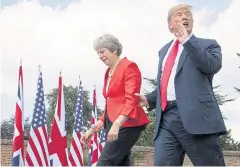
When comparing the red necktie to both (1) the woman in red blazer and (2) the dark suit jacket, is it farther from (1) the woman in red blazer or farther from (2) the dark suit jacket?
(1) the woman in red blazer

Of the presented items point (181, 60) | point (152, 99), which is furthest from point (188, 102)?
point (152, 99)

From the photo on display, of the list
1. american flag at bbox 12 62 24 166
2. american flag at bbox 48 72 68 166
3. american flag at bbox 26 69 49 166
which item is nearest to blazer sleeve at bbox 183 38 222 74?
american flag at bbox 12 62 24 166

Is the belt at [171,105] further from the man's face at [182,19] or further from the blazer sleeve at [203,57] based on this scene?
the man's face at [182,19]

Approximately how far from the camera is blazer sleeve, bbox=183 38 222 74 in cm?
300

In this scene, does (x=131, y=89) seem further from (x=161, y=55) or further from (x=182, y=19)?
(x=182, y=19)

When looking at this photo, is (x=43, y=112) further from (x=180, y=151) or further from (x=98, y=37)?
(x=180, y=151)

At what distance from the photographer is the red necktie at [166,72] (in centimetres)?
323

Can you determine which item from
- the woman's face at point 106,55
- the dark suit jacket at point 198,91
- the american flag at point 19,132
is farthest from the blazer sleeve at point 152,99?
the american flag at point 19,132

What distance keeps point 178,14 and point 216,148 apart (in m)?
0.81

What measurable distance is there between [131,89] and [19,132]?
523 cm

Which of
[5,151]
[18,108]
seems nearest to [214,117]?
[18,108]

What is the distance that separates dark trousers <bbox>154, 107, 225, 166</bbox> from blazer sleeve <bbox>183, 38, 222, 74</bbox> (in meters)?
0.31

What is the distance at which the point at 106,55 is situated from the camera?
12.5 feet

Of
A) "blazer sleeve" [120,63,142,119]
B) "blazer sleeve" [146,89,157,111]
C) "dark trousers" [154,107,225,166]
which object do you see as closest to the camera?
"dark trousers" [154,107,225,166]
